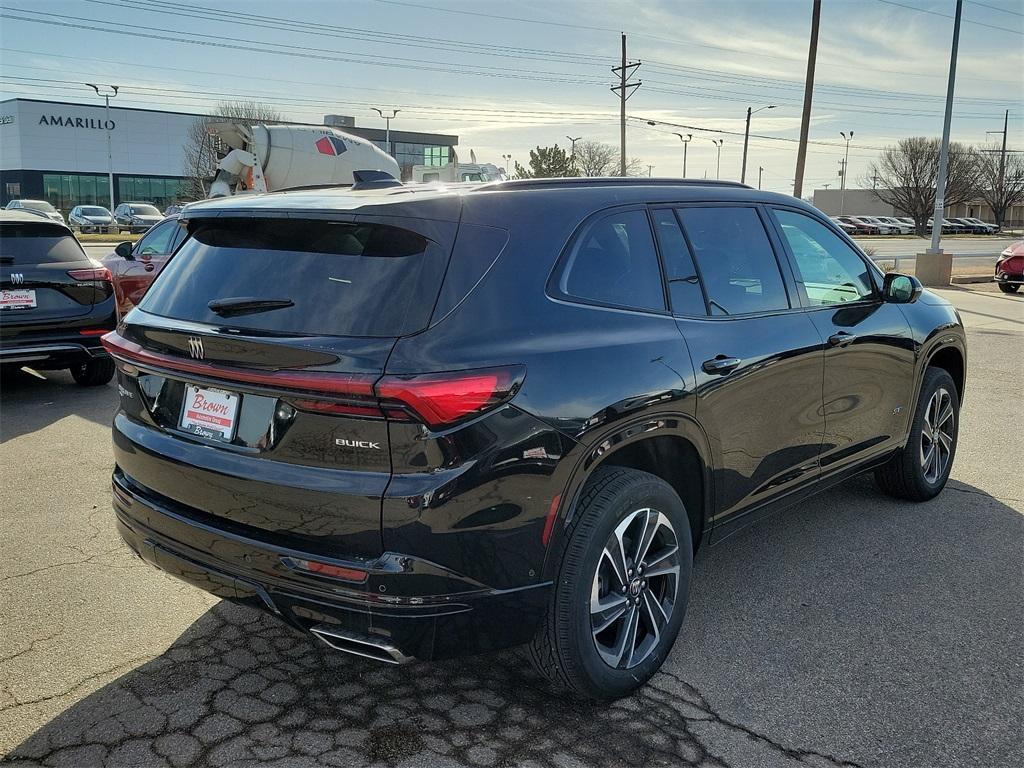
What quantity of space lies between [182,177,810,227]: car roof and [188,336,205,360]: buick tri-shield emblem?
19.1 inches

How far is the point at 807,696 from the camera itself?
3.10m

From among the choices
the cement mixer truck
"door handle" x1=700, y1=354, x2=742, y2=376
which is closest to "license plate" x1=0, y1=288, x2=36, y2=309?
"door handle" x1=700, y1=354, x2=742, y2=376

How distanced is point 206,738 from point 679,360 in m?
2.06

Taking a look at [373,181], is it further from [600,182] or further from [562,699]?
[562,699]

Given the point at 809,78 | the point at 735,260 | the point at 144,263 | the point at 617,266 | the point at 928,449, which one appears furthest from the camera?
the point at 809,78

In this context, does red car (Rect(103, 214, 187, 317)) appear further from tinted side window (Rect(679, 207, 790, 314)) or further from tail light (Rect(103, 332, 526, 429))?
tail light (Rect(103, 332, 526, 429))

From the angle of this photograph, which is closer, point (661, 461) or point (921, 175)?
point (661, 461)

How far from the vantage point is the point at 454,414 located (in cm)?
249

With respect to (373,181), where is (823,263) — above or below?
below

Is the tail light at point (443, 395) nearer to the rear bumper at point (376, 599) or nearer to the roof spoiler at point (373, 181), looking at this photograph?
the rear bumper at point (376, 599)

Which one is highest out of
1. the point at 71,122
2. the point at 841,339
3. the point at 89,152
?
the point at 71,122

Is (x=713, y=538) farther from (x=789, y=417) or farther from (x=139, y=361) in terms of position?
(x=139, y=361)

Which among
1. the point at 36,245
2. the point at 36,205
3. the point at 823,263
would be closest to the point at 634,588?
the point at 823,263

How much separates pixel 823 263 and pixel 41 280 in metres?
6.52
